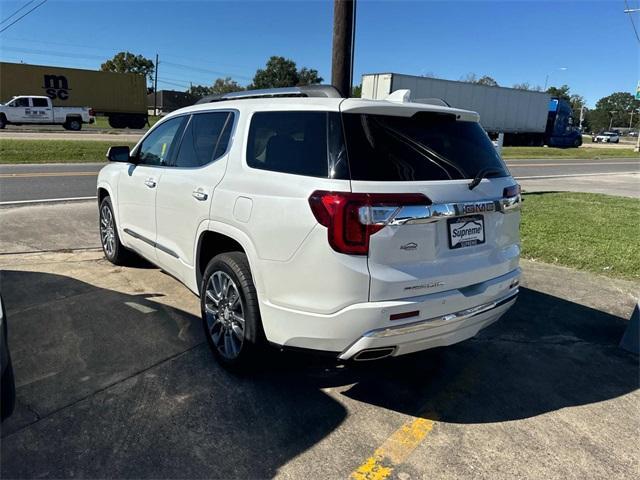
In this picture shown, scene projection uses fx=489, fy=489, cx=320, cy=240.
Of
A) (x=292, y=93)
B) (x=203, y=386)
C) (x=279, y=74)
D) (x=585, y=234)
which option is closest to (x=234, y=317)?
(x=203, y=386)

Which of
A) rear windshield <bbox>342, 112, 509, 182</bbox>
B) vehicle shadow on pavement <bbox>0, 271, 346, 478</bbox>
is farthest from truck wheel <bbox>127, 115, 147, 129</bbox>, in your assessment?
rear windshield <bbox>342, 112, 509, 182</bbox>

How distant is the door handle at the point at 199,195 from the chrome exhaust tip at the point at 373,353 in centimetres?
157

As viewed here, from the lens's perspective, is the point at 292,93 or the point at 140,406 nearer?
the point at 140,406

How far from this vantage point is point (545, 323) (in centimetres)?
455

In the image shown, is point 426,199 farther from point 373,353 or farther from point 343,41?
point 343,41

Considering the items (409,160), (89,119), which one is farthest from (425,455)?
(89,119)

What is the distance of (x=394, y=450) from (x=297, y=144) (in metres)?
1.85

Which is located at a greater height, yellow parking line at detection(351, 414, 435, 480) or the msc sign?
the msc sign

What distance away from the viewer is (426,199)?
105 inches

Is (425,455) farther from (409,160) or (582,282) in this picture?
(582,282)

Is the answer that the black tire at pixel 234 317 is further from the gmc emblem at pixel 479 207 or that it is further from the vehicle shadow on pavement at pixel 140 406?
the gmc emblem at pixel 479 207

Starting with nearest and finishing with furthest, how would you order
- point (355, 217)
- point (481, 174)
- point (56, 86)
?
point (355, 217), point (481, 174), point (56, 86)

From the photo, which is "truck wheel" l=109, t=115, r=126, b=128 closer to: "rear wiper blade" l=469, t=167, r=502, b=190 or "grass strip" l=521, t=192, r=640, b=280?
"grass strip" l=521, t=192, r=640, b=280

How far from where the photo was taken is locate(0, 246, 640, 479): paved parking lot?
258 cm
